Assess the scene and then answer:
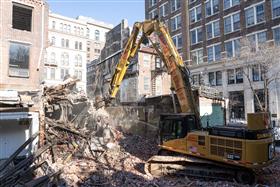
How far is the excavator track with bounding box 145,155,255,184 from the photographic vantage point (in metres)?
10.7

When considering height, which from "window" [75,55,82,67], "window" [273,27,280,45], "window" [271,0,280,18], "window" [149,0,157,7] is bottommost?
"window" [273,27,280,45]

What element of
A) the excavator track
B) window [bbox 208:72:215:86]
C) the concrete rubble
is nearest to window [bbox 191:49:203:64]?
window [bbox 208:72:215:86]

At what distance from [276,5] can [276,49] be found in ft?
23.3

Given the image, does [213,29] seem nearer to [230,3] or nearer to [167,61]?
[230,3]

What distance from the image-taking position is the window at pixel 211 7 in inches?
1398

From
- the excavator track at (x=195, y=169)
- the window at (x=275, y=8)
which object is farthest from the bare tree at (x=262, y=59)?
the excavator track at (x=195, y=169)

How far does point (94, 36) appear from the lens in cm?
8281

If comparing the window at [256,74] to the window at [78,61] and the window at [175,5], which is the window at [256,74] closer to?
the window at [175,5]

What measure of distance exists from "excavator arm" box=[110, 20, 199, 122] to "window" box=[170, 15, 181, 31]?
26.5 m

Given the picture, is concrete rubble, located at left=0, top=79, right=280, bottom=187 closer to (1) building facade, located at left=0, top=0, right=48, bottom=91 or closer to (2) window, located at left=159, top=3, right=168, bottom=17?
(1) building facade, located at left=0, top=0, right=48, bottom=91

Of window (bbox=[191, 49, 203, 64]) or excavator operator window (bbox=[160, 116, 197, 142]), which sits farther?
window (bbox=[191, 49, 203, 64])

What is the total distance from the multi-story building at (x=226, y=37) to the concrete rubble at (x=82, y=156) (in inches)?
639

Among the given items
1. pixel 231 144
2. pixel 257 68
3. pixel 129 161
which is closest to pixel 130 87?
pixel 257 68

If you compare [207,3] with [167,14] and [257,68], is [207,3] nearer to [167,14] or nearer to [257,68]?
[167,14]
